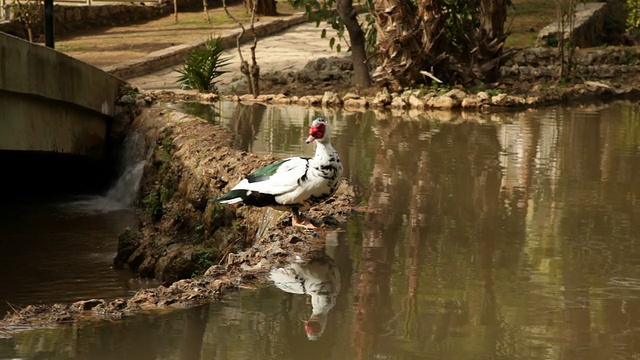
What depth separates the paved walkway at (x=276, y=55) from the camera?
63.7 feet

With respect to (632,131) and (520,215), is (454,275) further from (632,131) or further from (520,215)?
(632,131)

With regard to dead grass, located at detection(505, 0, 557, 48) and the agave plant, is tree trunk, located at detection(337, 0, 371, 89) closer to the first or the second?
the agave plant

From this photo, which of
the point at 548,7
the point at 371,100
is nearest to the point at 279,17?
the point at 548,7

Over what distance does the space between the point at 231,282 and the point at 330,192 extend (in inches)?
52.8

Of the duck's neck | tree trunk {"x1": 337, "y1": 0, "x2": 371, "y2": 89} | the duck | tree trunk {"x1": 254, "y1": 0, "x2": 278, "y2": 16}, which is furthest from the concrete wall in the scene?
tree trunk {"x1": 254, "y1": 0, "x2": 278, "y2": 16}

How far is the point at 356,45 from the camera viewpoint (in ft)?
Answer: 59.8

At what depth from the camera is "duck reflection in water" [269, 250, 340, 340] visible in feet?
20.3

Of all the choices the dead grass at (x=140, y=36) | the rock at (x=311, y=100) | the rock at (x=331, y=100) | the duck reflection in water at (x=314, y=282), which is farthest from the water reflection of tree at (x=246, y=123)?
the dead grass at (x=140, y=36)

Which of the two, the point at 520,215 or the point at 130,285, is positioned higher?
the point at 520,215

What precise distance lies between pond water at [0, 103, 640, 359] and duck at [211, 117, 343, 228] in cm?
37

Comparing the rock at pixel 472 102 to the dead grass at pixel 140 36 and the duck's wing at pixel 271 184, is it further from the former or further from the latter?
the duck's wing at pixel 271 184

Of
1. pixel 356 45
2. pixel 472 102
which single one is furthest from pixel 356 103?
pixel 356 45

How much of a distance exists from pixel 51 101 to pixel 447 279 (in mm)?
6351

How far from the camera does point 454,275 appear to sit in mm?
7074
